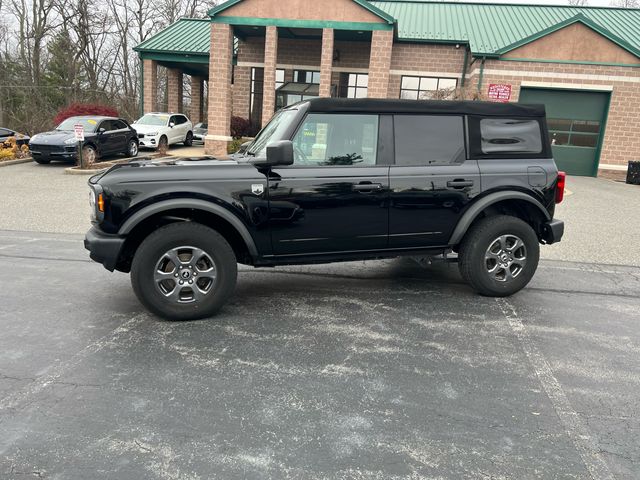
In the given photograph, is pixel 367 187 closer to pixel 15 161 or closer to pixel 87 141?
pixel 87 141

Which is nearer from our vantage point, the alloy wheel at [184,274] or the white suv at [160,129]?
the alloy wheel at [184,274]

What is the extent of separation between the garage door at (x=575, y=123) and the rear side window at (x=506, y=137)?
14.7m

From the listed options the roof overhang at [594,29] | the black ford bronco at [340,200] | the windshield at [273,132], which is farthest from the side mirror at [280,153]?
the roof overhang at [594,29]

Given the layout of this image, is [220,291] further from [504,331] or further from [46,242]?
[46,242]

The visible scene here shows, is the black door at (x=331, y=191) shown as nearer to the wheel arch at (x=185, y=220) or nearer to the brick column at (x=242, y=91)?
the wheel arch at (x=185, y=220)

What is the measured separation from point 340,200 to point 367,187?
28 cm

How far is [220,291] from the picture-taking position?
14.7 ft

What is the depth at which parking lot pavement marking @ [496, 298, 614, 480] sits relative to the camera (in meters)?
2.68

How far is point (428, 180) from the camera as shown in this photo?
4.86m

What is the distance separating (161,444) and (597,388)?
2861 mm

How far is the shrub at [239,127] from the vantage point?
21.5 meters

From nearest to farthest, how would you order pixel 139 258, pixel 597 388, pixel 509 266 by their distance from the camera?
pixel 597 388
pixel 139 258
pixel 509 266

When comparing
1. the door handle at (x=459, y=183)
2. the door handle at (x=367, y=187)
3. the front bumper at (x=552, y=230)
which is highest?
the door handle at (x=459, y=183)

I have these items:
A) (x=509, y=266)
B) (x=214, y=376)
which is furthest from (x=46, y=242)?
(x=509, y=266)
